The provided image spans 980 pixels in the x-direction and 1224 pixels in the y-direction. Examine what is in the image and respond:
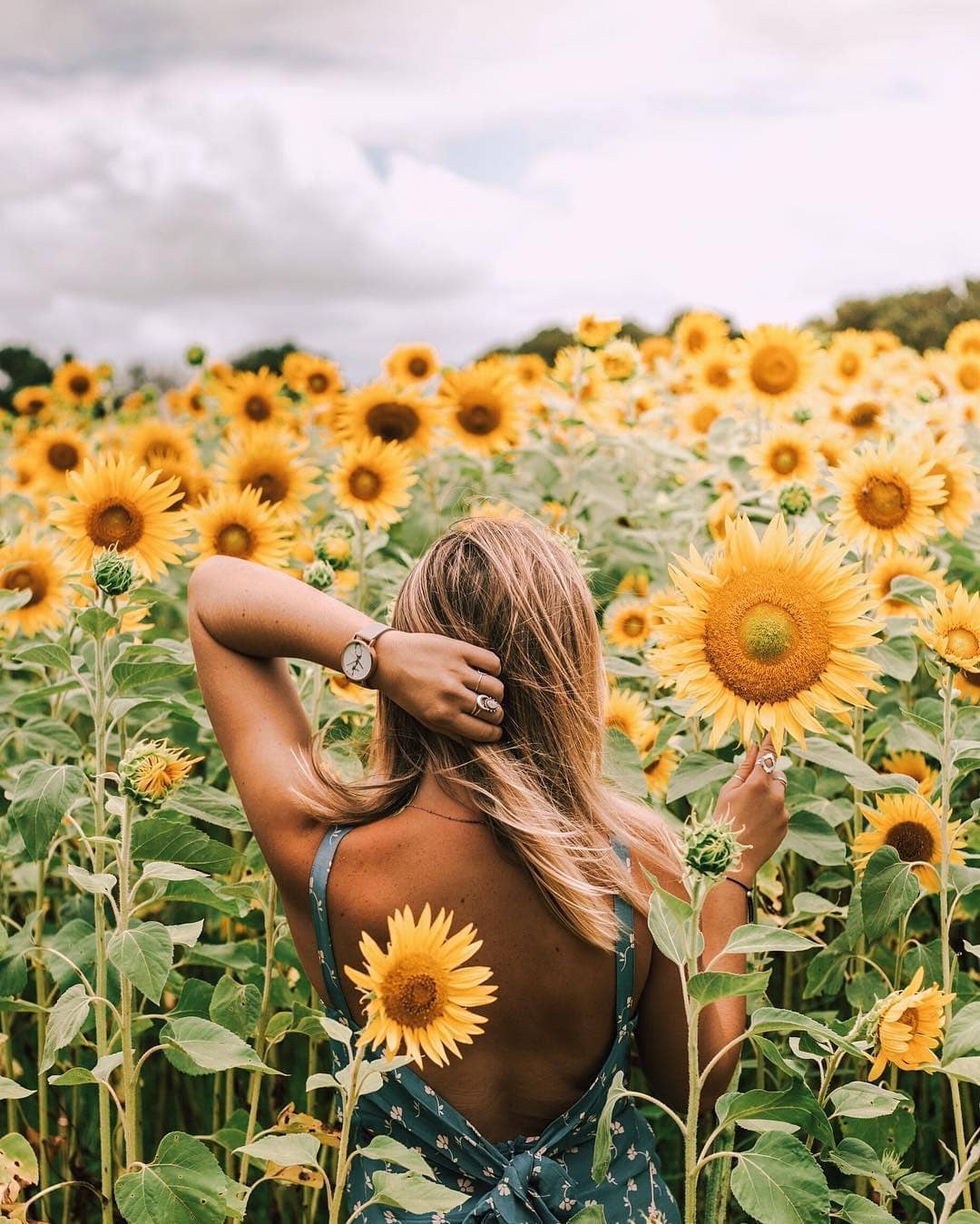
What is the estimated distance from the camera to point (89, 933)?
248 cm

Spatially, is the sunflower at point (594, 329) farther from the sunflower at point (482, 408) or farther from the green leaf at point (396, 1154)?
the green leaf at point (396, 1154)

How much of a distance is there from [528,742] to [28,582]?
185cm

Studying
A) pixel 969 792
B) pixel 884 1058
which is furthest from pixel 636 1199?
pixel 969 792

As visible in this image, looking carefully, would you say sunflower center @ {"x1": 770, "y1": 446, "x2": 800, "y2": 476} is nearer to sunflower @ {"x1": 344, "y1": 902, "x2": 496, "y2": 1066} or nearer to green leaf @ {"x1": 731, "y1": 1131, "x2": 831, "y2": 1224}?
green leaf @ {"x1": 731, "y1": 1131, "x2": 831, "y2": 1224}

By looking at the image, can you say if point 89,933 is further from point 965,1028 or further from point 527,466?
point 527,466

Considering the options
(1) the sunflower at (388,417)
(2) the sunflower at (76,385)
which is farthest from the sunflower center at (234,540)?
(2) the sunflower at (76,385)

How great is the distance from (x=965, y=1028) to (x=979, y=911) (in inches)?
33.8

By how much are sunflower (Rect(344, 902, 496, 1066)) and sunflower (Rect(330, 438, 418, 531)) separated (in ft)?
7.90

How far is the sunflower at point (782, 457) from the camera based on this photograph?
4.09 meters

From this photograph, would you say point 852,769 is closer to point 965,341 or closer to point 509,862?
point 509,862

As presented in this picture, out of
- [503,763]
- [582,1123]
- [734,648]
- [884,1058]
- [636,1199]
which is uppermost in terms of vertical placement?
[734,648]

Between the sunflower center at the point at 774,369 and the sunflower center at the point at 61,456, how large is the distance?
263 centimetres

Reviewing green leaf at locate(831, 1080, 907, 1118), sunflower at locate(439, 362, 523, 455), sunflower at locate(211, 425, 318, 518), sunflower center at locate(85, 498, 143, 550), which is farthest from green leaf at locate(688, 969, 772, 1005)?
sunflower at locate(439, 362, 523, 455)

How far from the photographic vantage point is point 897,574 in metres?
3.17
